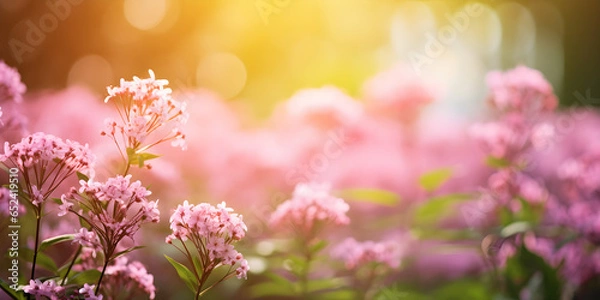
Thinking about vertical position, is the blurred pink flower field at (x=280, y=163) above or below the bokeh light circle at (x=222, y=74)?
below

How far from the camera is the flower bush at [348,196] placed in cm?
100

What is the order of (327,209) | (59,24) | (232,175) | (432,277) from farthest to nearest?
(432,277)
(59,24)
(232,175)
(327,209)

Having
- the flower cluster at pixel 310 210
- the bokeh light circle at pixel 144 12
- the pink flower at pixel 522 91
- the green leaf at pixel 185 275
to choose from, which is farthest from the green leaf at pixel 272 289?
the bokeh light circle at pixel 144 12

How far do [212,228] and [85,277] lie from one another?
136 millimetres

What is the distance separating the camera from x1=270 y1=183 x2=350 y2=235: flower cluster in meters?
0.92

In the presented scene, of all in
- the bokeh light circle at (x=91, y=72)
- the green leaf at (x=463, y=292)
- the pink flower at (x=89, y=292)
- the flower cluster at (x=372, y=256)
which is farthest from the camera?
the bokeh light circle at (x=91, y=72)

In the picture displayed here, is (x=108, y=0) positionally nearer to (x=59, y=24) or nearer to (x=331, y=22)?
(x=59, y=24)

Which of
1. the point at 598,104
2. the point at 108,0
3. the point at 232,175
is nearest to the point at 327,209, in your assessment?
the point at 232,175

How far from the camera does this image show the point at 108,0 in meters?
1.54

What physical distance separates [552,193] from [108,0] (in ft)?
3.82

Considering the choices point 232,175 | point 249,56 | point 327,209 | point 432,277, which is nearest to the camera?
point 327,209

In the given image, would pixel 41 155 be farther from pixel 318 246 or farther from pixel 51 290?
pixel 318 246

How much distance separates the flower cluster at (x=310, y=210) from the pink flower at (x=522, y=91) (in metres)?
0.53

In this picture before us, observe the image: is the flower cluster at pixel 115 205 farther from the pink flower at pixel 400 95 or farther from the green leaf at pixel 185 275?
the pink flower at pixel 400 95
